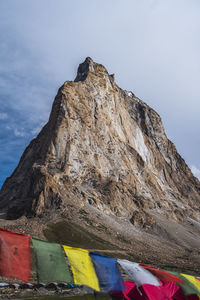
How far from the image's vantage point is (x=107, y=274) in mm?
11086

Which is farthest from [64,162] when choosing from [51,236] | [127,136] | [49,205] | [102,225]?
[127,136]

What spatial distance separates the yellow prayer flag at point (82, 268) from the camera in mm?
10438

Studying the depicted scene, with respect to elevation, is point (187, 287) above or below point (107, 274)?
below

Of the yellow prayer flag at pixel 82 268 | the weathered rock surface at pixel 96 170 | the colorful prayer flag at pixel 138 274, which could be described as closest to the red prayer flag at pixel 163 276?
the colorful prayer flag at pixel 138 274

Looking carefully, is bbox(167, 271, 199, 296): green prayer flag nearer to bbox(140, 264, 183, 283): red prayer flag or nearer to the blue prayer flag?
bbox(140, 264, 183, 283): red prayer flag

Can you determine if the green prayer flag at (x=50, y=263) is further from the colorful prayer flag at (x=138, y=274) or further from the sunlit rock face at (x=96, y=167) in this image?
the sunlit rock face at (x=96, y=167)

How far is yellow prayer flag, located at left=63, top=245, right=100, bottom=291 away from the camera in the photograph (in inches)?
411

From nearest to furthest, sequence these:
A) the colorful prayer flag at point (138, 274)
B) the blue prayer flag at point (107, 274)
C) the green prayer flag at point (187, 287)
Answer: the blue prayer flag at point (107, 274) → the colorful prayer flag at point (138, 274) → the green prayer flag at point (187, 287)

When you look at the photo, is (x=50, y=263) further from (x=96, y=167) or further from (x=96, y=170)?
(x=96, y=167)

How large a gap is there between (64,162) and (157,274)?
6480 cm

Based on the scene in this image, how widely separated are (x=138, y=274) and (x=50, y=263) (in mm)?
3777

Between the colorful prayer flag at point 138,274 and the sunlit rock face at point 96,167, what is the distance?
5071 cm

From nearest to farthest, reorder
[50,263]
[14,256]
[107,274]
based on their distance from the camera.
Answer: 1. [14,256]
2. [50,263]
3. [107,274]

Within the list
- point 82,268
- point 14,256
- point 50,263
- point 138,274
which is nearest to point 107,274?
point 82,268
